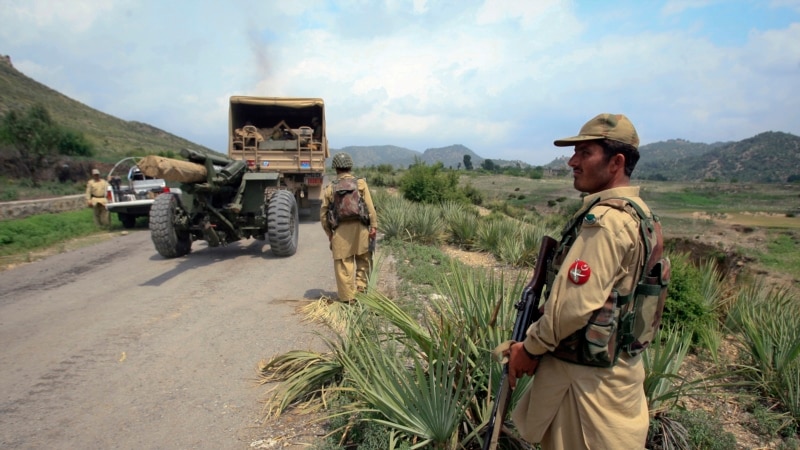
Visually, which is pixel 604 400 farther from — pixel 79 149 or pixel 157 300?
pixel 79 149

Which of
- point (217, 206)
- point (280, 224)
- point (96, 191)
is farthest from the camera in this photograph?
point (96, 191)

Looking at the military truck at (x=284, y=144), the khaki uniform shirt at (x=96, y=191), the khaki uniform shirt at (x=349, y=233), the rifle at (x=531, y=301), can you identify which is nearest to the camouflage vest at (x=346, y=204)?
the khaki uniform shirt at (x=349, y=233)

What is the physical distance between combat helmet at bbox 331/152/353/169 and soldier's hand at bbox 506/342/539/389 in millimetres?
3610

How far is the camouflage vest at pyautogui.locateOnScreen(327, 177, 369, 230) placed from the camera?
5066 mm

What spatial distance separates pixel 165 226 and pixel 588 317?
288 inches

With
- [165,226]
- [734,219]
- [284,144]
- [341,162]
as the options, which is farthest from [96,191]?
[734,219]

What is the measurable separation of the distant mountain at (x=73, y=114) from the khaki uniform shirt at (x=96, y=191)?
Answer: 25.6 metres

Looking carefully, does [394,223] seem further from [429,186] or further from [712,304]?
[712,304]

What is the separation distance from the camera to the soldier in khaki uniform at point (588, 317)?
1657 millimetres

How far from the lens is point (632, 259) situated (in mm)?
1731

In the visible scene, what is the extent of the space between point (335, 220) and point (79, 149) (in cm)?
3366

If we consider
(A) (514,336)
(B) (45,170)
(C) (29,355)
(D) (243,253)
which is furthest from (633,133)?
(B) (45,170)

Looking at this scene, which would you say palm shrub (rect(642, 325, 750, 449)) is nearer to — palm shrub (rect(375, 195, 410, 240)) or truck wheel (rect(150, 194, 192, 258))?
palm shrub (rect(375, 195, 410, 240))

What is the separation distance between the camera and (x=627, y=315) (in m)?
1.76
